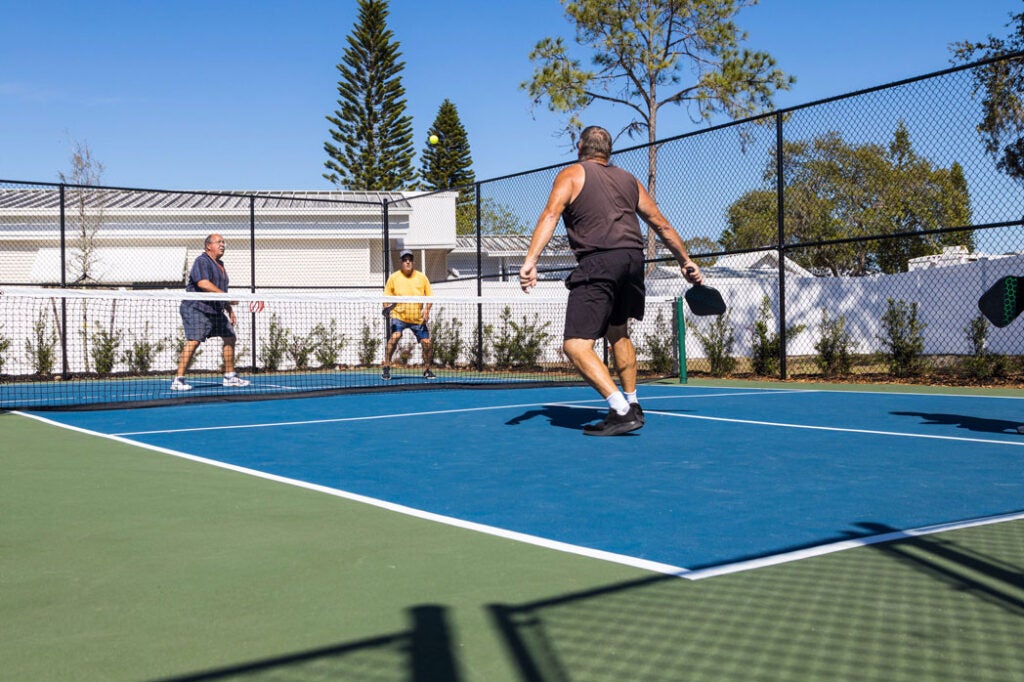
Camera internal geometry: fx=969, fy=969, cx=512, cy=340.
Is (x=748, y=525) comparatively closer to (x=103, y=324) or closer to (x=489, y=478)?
(x=489, y=478)

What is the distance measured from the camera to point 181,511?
162 inches

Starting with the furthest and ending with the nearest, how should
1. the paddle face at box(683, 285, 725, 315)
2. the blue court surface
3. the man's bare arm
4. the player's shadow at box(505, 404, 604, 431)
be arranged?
the paddle face at box(683, 285, 725, 315) → the player's shadow at box(505, 404, 604, 431) → the man's bare arm → the blue court surface

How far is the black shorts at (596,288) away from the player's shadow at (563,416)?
0.87 m

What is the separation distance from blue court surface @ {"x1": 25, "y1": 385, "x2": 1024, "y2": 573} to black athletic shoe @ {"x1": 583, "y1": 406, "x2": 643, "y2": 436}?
66mm

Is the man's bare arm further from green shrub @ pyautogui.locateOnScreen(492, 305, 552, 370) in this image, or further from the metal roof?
the metal roof

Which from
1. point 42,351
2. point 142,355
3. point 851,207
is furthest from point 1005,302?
point 851,207

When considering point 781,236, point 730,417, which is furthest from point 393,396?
point 781,236

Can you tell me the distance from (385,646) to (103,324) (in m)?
16.7

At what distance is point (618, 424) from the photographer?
6402 mm

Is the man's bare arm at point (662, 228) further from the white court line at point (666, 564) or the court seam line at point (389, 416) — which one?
the white court line at point (666, 564)

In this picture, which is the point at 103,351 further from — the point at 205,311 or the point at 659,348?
the point at 659,348

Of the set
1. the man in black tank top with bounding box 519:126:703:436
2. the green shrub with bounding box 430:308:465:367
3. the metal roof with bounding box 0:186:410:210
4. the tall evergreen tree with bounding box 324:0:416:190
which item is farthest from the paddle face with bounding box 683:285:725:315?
the tall evergreen tree with bounding box 324:0:416:190

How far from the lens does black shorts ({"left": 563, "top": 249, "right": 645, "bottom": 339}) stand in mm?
6500

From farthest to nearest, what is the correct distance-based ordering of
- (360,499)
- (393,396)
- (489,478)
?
(393,396)
(489,478)
(360,499)
